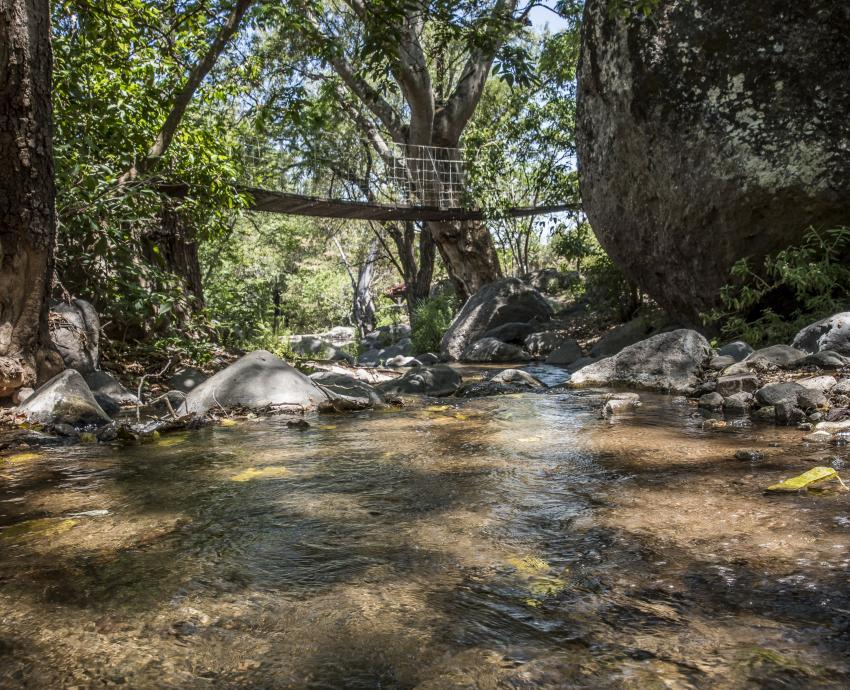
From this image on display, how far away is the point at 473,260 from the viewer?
12398 millimetres

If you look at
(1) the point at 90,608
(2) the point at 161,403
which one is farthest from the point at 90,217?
(1) the point at 90,608

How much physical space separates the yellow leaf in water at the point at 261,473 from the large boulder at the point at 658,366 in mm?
3116

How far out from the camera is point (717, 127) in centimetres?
548

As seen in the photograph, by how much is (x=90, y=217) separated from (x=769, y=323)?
5678mm

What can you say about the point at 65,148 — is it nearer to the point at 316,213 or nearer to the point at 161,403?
the point at 161,403

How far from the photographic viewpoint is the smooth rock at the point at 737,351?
16.2 feet

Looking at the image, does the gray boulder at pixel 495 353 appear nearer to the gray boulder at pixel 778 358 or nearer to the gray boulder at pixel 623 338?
the gray boulder at pixel 623 338

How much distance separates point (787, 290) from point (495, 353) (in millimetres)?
4312

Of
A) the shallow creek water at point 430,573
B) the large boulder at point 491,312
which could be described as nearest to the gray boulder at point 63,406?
the shallow creek water at point 430,573

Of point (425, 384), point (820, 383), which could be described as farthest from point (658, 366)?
point (425, 384)

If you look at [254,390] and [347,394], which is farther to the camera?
[347,394]

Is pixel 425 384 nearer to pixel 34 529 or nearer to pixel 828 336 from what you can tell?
pixel 828 336

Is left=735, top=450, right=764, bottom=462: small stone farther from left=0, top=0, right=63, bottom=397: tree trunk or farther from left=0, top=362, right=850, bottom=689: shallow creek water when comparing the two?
left=0, top=0, right=63, bottom=397: tree trunk

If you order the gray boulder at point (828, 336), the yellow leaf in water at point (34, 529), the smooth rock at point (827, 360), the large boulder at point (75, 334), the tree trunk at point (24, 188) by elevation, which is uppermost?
the tree trunk at point (24, 188)
